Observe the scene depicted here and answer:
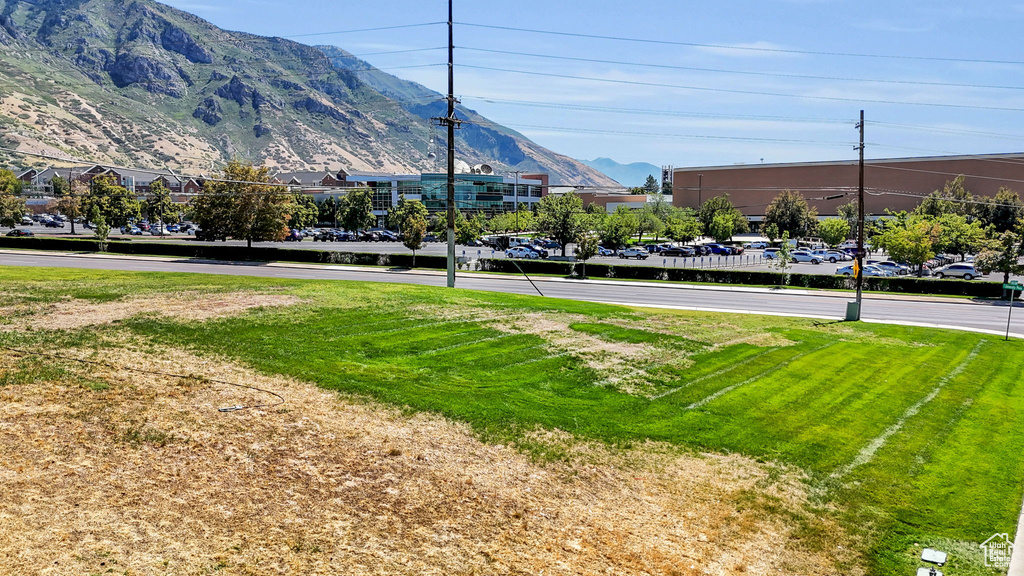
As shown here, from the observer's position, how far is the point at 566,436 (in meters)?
12.9

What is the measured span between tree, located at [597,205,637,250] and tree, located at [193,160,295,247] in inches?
1563

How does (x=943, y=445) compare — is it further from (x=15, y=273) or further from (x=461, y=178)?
(x=461, y=178)

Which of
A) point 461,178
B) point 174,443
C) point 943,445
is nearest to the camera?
point 174,443

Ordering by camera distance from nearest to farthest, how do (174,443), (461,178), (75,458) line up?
(75,458)
(174,443)
(461,178)

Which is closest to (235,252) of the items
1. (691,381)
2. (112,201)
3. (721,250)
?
(112,201)

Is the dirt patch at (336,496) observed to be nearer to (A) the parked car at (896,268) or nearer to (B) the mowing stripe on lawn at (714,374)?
(B) the mowing stripe on lawn at (714,374)

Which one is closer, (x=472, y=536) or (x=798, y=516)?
(x=472, y=536)

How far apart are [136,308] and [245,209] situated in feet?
124

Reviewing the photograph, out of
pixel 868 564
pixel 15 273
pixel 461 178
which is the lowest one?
pixel 868 564

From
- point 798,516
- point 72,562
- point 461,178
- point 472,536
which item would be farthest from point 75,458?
point 461,178

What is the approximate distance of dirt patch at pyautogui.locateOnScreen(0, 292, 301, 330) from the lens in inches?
757

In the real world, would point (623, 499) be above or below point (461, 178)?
below

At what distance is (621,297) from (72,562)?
34.8m

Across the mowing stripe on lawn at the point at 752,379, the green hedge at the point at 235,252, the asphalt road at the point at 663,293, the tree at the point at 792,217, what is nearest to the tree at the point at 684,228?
the tree at the point at 792,217
